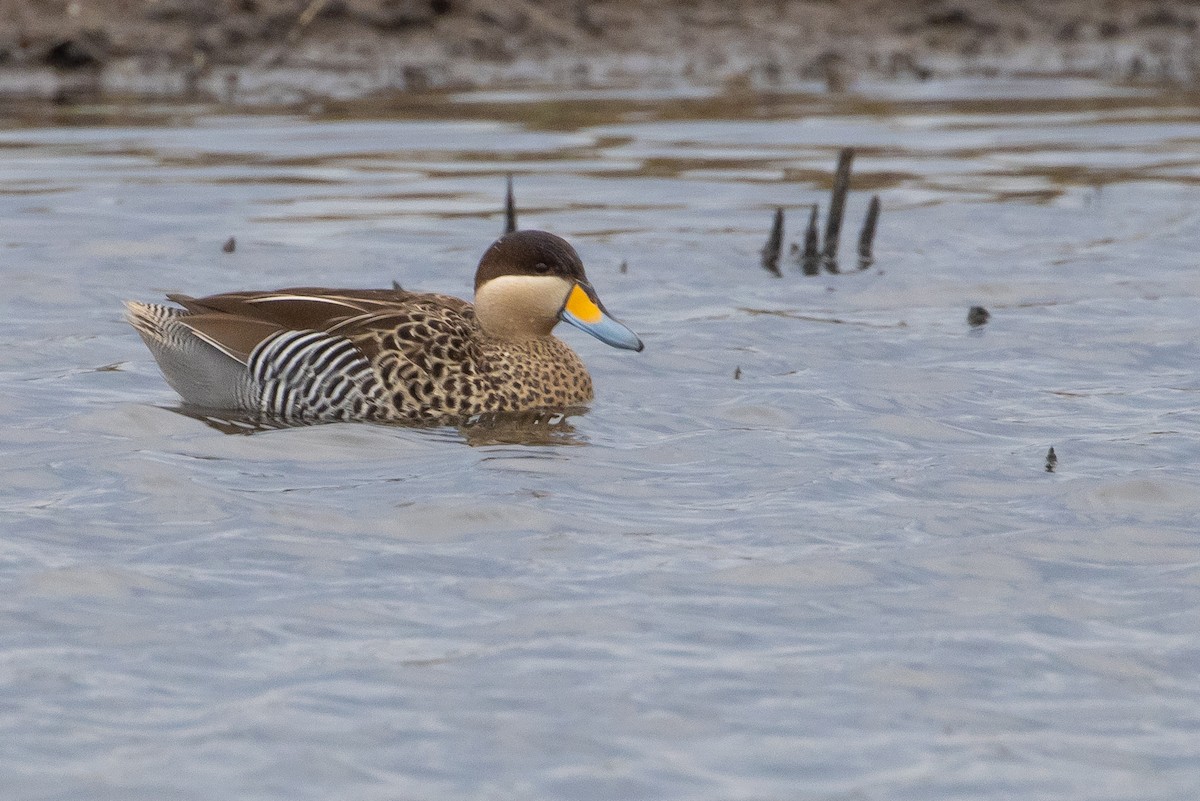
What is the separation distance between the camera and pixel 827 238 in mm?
12477

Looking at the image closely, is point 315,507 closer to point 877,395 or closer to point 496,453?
point 496,453

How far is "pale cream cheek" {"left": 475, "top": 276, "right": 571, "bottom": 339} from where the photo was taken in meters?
9.12

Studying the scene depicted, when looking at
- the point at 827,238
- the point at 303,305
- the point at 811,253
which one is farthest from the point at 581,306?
the point at 827,238

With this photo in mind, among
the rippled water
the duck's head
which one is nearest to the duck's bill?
the duck's head

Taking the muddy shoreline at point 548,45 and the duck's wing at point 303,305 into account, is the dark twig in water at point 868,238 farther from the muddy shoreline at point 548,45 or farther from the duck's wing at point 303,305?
A: the muddy shoreline at point 548,45

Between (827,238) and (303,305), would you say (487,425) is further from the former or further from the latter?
(827,238)

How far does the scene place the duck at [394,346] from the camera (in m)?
8.66

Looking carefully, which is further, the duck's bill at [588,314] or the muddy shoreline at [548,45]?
the muddy shoreline at [548,45]

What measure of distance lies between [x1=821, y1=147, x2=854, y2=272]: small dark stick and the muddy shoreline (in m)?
7.46

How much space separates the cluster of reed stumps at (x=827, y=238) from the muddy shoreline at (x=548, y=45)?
24.1ft

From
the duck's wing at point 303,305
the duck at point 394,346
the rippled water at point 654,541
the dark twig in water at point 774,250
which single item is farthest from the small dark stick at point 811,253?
the duck's wing at point 303,305

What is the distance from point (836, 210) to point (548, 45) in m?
9.15

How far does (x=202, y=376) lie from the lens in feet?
29.1

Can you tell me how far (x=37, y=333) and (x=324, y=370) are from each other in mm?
2515
